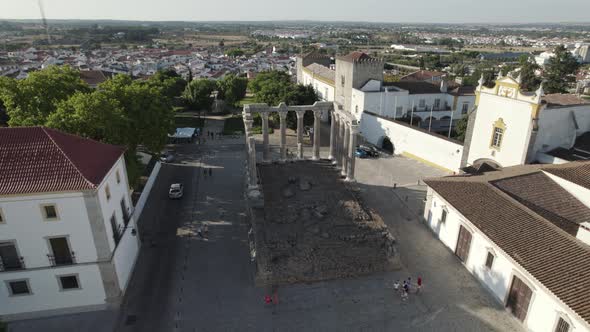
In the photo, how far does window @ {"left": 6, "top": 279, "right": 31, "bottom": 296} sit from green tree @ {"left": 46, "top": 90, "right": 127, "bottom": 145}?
968 cm

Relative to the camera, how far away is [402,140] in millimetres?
47125

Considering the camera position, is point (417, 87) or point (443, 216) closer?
point (443, 216)

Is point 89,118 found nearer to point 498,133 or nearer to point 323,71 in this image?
point 498,133

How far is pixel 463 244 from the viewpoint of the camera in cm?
2552

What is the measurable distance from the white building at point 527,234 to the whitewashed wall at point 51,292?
23.2 m

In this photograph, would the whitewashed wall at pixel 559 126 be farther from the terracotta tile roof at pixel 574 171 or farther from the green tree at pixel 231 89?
the green tree at pixel 231 89

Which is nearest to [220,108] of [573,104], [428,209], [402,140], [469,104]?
[402,140]

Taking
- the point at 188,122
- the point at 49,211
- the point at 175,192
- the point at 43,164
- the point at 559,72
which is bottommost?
the point at 188,122

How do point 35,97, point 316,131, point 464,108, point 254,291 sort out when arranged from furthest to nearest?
point 464,108
point 316,131
point 35,97
point 254,291

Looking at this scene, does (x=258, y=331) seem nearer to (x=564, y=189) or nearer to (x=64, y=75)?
(x=564, y=189)

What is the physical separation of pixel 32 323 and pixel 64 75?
65.4 ft

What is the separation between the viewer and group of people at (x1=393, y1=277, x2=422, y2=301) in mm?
22594

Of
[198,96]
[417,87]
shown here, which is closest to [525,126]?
[417,87]

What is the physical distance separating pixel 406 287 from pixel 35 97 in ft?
98.9
